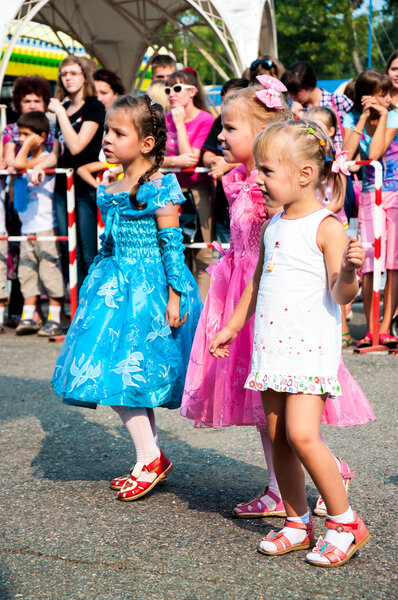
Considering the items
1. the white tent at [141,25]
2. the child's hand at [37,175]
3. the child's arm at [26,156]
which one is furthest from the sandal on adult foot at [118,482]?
the white tent at [141,25]

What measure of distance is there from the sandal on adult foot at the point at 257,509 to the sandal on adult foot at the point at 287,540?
34 cm

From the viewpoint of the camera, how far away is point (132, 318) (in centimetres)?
369

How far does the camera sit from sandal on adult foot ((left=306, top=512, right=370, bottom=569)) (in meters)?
2.82

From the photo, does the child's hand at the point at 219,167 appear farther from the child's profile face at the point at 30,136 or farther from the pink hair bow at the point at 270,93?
the pink hair bow at the point at 270,93

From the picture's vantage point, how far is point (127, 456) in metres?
4.25

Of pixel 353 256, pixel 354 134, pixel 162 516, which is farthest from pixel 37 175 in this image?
pixel 353 256

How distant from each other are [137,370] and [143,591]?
1.16m

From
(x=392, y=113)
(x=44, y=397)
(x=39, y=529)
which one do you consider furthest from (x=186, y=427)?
(x=392, y=113)

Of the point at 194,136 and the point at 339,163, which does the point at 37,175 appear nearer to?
the point at 194,136

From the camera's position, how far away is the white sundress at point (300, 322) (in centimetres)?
284

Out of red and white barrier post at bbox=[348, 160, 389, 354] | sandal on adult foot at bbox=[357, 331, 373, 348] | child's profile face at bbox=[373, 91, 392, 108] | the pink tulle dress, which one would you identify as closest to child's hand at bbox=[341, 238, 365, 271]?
the pink tulle dress

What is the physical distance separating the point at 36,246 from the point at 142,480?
4622 mm

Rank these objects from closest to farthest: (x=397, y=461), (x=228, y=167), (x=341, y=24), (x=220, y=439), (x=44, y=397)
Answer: (x=397, y=461)
(x=220, y=439)
(x=44, y=397)
(x=228, y=167)
(x=341, y=24)

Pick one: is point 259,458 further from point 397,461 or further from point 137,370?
point 137,370
